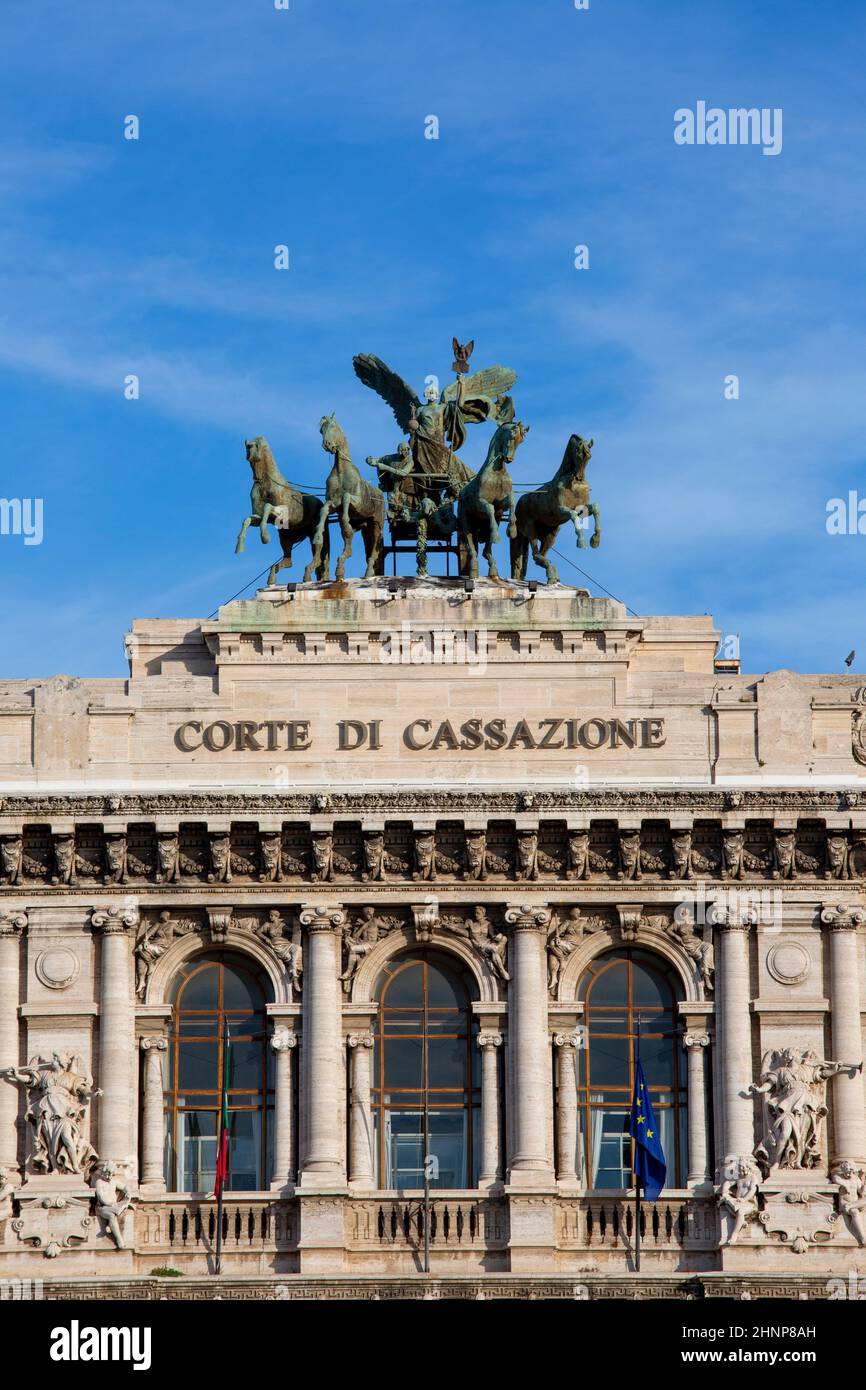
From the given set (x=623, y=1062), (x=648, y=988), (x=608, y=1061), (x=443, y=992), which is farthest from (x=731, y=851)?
(x=443, y=992)

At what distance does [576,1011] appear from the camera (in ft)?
238

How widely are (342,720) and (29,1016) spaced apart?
7.36m

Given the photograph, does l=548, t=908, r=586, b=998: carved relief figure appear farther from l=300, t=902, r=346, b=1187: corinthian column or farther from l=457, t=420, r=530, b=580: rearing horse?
l=457, t=420, r=530, b=580: rearing horse

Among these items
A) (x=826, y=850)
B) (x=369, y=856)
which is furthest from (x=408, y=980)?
(x=826, y=850)

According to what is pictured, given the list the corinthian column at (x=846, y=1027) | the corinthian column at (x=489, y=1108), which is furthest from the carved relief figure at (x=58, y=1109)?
the corinthian column at (x=846, y=1027)

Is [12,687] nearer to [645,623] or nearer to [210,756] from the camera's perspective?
[210,756]

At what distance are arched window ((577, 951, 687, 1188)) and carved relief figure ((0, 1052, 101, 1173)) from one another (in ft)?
27.4

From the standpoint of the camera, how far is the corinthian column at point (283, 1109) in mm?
71688

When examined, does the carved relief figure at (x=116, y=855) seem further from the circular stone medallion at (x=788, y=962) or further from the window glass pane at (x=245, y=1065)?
the circular stone medallion at (x=788, y=962)

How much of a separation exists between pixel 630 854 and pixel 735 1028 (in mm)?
3417

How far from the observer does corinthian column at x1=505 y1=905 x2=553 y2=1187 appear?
234ft

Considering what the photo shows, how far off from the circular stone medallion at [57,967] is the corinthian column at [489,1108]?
6.96 meters

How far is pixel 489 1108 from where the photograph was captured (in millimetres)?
72000

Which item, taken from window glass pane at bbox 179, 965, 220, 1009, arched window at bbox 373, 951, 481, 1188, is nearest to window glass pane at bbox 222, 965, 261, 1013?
window glass pane at bbox 179, 965, 220, 1009
